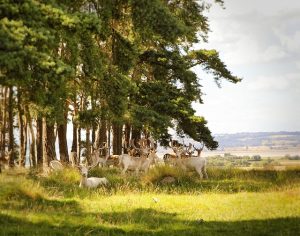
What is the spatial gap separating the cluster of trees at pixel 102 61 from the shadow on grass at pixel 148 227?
110 inches

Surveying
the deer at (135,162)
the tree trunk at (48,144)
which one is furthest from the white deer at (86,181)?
the tree trunk at (48,144)

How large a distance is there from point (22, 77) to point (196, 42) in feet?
67.0

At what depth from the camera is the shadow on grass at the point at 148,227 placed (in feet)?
30.9

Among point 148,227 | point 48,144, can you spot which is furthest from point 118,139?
point 148,227

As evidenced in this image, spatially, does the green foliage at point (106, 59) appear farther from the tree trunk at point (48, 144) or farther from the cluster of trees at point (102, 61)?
the tree trunk at point (48, 144)

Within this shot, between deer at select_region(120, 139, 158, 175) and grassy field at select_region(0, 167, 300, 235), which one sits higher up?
deer at select_region(120, 139, 158, 175)

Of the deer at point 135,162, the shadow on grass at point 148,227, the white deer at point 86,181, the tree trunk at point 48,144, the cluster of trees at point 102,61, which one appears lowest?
the shadow on grass at point 148,227

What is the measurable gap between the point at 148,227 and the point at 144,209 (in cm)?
193

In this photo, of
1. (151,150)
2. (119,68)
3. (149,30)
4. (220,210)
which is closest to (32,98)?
(149,30)

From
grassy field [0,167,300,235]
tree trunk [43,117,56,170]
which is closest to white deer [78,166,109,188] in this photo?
grassy field [0,167,300,235]

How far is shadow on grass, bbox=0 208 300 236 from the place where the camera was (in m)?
9.41

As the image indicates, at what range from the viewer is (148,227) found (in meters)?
10.2

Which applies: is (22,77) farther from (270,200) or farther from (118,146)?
(118,146)

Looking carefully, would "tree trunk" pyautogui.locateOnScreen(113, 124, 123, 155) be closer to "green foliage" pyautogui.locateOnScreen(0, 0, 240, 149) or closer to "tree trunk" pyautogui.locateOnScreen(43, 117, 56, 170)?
"green foliage" pyautogui.locateOnScreen(0, 0, 240, 149)
